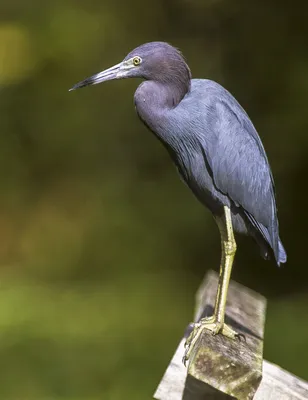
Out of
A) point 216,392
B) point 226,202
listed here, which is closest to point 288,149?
point 226,202

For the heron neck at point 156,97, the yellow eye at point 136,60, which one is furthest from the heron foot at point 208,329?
the yellow eye at point 136,60

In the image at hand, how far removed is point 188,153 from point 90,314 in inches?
84.7

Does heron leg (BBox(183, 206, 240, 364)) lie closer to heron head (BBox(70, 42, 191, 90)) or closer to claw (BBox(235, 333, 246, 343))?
claw (BBox(235, 333, 246, 343))

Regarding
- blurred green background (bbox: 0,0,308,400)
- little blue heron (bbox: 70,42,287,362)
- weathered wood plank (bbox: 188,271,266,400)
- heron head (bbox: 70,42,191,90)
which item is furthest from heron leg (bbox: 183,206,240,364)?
blurred green background (bbox: 0,0,308,400)

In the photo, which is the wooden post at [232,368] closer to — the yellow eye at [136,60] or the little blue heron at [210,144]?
the little blue heron at [210,144]

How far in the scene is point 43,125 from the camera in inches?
144

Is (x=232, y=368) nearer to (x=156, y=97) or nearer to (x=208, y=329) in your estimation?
(x=208, y=329)

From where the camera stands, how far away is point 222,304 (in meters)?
1.45

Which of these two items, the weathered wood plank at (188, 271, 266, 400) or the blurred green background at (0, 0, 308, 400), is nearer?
the weathered wood plank at (188, 271, 266, 400)

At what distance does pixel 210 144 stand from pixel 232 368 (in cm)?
54

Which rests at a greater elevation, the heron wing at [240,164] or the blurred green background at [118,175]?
the heron wing at [240,164]

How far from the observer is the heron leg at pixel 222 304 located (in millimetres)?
1393

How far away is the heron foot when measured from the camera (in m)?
1.36

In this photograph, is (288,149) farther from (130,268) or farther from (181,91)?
(181,91)
